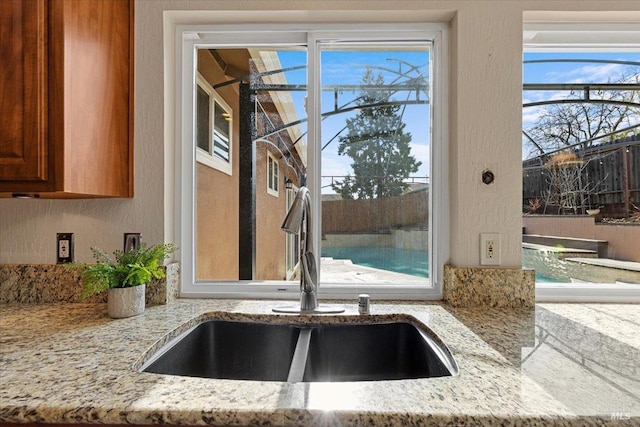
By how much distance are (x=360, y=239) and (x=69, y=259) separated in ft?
3.66

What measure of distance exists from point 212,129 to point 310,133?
44cm

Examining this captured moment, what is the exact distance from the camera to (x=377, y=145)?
62.0 inches

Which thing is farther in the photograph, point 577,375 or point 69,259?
point 69,259

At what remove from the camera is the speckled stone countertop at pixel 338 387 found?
69 centimetres

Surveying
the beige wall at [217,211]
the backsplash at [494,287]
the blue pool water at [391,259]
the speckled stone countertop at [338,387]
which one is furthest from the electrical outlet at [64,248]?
the backsplash at [494,287]

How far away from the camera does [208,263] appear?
1.62 metres

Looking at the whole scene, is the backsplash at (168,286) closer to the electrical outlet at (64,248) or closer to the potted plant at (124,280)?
the electrical outlet at (64,248)

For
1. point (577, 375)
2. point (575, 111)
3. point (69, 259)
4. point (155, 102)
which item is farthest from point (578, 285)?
point (69, 259)

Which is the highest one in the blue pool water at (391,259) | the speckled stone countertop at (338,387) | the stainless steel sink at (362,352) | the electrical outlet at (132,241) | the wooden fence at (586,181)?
the wooden fence at (586,181)

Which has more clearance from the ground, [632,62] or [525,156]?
[632,62]

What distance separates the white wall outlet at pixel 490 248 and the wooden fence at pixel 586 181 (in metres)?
0.28

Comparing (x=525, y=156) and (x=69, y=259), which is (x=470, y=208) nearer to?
(x=525, y=156)

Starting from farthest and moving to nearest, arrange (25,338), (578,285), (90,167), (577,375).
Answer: (578,285) → (90,167) → (25,338) → (577,375)

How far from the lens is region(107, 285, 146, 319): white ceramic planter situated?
1233 mm
